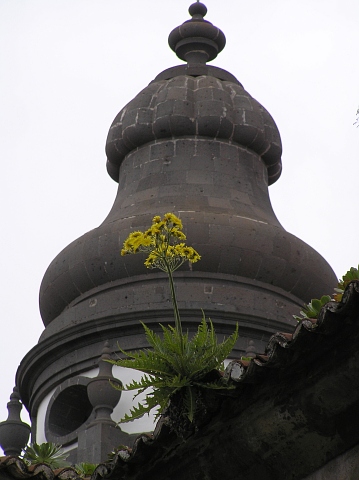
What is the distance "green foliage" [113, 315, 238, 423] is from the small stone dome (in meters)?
19.7

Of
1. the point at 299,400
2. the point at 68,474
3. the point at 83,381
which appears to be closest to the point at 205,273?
the point at 83,381

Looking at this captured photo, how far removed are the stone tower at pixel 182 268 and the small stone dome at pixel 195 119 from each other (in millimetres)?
32

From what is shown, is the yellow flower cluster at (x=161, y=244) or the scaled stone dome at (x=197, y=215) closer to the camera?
the yellow flower cluster at (x=161, y=244)

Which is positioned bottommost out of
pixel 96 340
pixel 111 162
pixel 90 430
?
pixel 90 430

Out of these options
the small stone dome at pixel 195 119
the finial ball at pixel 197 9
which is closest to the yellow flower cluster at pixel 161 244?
the small stone dome at pixel 195 119

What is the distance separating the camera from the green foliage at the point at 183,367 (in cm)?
1558

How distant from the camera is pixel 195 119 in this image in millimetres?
35250

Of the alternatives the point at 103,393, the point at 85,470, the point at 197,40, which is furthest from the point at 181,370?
the point at 197,40

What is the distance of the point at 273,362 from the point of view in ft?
49.5

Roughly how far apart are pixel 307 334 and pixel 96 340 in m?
17.0

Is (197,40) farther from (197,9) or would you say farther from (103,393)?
(103,393)

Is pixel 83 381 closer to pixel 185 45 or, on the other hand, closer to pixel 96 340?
pixel 96 340

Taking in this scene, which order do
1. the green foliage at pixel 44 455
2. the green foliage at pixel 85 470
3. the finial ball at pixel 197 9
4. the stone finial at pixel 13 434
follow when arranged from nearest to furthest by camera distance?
the green foliage at pixel 85 470, the green foliage at pixel 44 455, the stone finial at pixel 13 434, the finial ball at pixel 197 9

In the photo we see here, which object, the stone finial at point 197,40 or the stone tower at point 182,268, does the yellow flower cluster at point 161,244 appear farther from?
the stone finial at point 197,40
